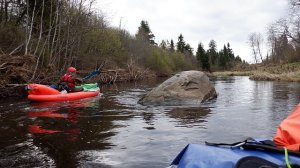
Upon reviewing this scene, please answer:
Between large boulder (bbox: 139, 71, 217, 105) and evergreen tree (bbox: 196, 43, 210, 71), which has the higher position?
evergreen tree (bbox: 196, 43, 210, 71)

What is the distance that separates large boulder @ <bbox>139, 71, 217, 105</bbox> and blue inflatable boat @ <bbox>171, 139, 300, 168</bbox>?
877 cm

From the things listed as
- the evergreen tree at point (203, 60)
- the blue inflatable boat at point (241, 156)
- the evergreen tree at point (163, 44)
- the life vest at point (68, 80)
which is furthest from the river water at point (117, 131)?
the evergreen tree at point (163, 44)

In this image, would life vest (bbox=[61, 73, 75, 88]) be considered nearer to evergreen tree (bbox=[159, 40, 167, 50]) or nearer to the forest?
the forest

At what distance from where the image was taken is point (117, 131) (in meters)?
7.36

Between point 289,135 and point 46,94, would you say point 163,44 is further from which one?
point 289,135

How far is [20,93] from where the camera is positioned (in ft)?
53.6

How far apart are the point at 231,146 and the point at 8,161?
131 inches

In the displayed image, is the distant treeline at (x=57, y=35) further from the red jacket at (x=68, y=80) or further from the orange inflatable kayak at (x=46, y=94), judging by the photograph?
the orange inflatable kayak at (x=46, y=94)

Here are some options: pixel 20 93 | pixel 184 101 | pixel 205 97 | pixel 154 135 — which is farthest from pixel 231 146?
pixel 20 93

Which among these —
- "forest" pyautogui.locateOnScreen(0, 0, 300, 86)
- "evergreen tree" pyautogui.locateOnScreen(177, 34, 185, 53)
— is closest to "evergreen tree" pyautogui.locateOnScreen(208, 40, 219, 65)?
"evergreen tree" pyautogui.locateOnScreen(177, 34, 185, 53)

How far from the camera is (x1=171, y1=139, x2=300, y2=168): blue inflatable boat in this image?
9.03 ft

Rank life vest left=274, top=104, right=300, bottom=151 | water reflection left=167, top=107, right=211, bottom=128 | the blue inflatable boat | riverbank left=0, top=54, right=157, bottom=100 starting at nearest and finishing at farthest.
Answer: the blue inflatable boat
life vest left=274, top=104, right=300, bottom=151
water reflection left=167, top=107, right=211, bottom=128
riverbank left=0, top=54, right=157, bottom=100

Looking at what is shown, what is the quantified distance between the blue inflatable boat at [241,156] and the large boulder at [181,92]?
8768 millimetres

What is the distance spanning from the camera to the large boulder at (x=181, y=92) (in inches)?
480
